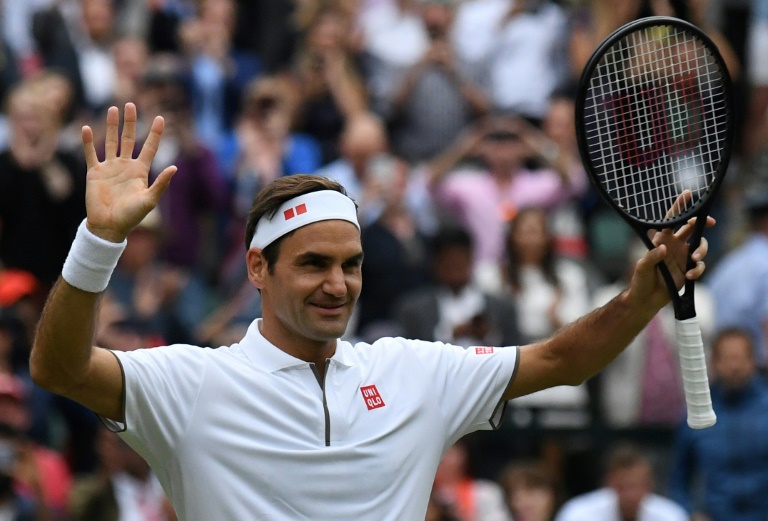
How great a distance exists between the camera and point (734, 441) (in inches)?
347

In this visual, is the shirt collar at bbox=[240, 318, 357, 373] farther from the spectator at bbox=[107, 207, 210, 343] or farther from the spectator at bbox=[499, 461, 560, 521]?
the spectator at bbox=[107, 207, 210, 343]

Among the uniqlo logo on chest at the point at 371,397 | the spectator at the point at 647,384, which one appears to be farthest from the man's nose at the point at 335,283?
the spectator at the point at 647,384

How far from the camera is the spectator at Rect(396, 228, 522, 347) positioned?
945 centimetres

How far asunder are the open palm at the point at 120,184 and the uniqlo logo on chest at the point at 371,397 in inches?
35.6

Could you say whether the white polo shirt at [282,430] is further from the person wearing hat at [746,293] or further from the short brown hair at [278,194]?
the person wearing hat at [746,293]

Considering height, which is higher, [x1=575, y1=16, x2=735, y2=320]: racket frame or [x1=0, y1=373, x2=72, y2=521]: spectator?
[x1=575, y1=16, x2=735, y2=320]: racket frame

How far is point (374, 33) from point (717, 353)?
4.99 m

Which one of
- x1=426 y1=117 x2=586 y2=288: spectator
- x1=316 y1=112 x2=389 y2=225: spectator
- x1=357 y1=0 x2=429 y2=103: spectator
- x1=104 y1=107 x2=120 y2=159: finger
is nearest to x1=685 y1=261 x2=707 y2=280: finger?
x1=104 y1=107 x2=120 y2=159: finger

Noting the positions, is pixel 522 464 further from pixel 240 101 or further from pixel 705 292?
pixel 240 101

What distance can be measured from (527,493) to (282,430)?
4.62m

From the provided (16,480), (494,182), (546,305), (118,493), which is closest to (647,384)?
(546,305)

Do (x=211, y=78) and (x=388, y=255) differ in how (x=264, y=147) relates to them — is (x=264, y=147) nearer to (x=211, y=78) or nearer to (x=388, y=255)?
(x=211, y=78)

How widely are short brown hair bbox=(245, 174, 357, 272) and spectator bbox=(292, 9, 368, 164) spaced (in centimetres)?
705

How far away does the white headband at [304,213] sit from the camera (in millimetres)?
4777
